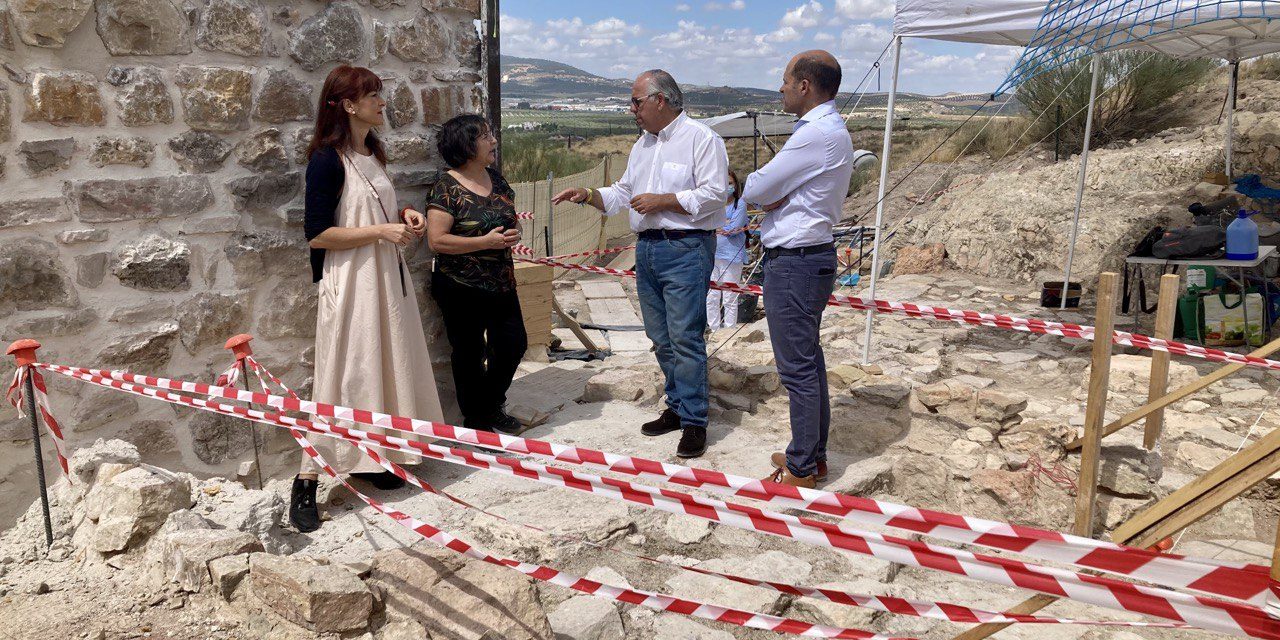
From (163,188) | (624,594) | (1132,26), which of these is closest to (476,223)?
(163,188)

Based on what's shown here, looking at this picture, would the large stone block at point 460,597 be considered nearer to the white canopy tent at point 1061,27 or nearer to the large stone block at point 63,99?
the large stone block at point 63,99

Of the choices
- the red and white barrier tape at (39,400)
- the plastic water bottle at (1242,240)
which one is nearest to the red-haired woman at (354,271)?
the red and white barrier tape at (39,400)

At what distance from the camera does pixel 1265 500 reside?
420cm

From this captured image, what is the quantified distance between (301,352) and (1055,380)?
5160 millimetres

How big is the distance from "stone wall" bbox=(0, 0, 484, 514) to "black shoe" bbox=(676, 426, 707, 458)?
180 centimetres

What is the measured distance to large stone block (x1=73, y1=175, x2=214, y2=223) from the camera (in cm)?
324

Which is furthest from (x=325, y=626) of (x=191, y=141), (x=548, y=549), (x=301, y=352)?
(x=191, y=141)

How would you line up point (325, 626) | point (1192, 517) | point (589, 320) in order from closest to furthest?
point (1192, 517) < point (325, 626) < point (589, 320)

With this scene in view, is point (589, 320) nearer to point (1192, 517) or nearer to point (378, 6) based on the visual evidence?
point (378, 6)

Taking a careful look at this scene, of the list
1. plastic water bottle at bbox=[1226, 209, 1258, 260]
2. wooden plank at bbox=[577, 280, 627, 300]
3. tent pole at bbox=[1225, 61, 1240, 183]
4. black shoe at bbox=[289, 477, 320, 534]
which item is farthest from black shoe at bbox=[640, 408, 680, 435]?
tent pole at bbox=[1225, 61, 1240, 183]

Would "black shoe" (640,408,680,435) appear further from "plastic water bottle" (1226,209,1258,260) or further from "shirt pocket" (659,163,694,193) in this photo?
"plastic water bottle" (1226,209,1258,260)

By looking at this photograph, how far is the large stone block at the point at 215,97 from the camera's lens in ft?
11.2

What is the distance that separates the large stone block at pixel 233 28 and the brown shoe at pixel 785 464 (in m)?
2.85

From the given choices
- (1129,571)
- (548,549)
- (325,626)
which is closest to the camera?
(1129,571)
